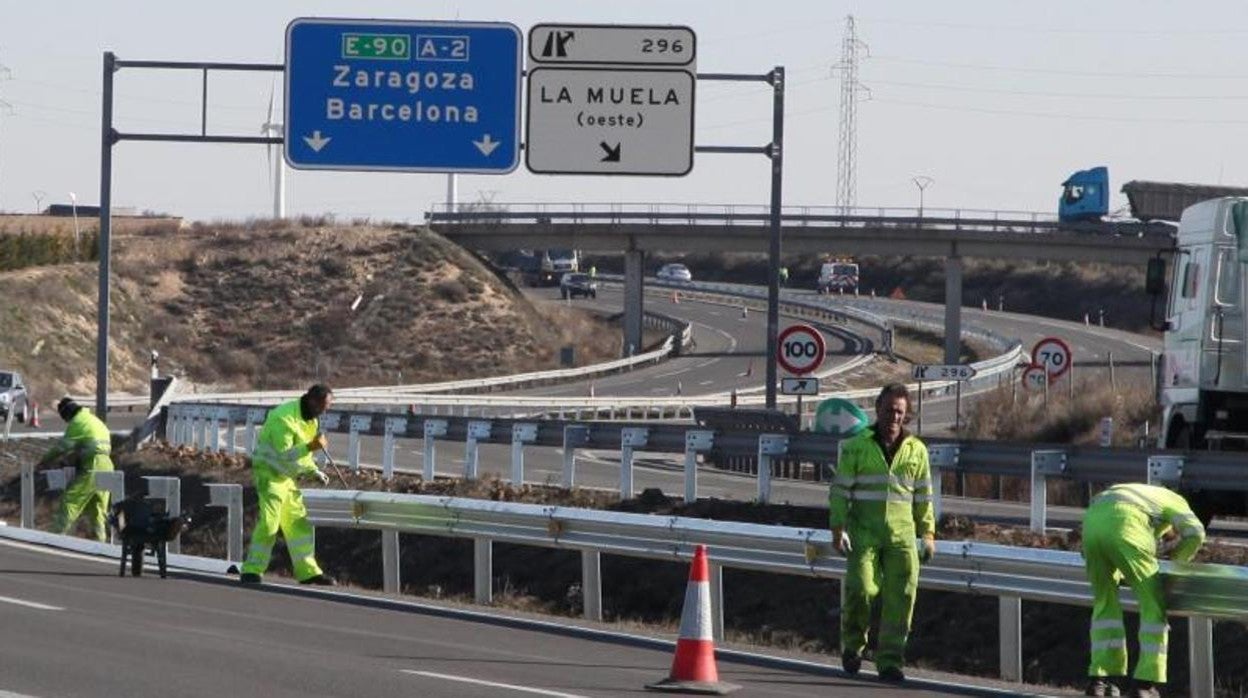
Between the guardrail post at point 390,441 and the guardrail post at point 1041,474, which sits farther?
the guardrail post at point 390,441

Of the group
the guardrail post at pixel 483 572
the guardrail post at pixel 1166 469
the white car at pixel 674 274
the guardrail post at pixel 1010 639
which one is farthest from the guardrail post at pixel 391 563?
the white car at pixel 674 274

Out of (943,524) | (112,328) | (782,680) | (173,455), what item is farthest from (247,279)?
(782,680)

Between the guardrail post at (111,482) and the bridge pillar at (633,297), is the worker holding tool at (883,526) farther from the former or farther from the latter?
the bridge pillar at (633,297)

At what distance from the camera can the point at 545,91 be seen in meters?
29.8

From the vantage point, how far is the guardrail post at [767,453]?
27766 millimetres

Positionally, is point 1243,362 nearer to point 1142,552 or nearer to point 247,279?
point 1142,552

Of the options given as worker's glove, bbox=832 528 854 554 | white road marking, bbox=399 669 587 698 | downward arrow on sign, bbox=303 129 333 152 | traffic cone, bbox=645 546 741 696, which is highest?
downward arrow on sign, bbox=303 129 333 152

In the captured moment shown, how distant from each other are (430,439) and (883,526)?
19.3m

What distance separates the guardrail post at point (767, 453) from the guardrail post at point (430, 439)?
5455 mm

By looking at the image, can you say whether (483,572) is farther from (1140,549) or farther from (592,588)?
(1140,549)

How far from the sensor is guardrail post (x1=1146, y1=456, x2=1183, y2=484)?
79.0ft

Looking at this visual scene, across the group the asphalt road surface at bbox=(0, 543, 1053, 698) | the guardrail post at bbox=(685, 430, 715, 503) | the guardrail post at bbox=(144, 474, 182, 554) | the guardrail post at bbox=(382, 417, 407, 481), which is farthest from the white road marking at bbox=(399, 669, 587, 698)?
the guardrail post at bbox=(382, 417, 407, 481)

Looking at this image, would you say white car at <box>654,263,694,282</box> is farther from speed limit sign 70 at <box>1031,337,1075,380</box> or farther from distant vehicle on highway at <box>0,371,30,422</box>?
speed limit sign 70 at <box>1031,337,1075,380</box>

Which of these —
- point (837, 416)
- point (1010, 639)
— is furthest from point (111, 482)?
point (837, 416)
